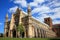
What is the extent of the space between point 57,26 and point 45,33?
3623 cm

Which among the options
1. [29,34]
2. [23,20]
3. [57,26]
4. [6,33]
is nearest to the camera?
[29,34]

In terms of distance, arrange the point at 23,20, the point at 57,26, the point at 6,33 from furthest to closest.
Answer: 1. the point at 57,26
2. the point at 6,33
3. the point at 23,20

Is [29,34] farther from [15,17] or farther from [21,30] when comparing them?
[15,17]

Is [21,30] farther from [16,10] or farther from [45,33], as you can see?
[45,33]

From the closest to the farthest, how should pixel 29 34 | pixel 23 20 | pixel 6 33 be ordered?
pixel 29 34 < pixel 23 20 < pixel 6 33

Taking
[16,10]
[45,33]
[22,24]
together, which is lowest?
[45,33]

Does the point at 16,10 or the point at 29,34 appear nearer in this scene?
the point at 29,34

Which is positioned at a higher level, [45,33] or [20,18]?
[20,18]

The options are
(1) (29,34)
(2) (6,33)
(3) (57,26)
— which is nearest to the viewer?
(1) (29,34)

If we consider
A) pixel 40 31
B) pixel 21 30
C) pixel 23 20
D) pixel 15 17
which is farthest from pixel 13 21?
pixel 40 31

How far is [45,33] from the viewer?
195 ft

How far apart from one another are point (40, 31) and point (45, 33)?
16.1ft

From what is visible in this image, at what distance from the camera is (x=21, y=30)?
48688mm

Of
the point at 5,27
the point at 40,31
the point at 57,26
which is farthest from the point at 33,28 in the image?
the point at 57,26
